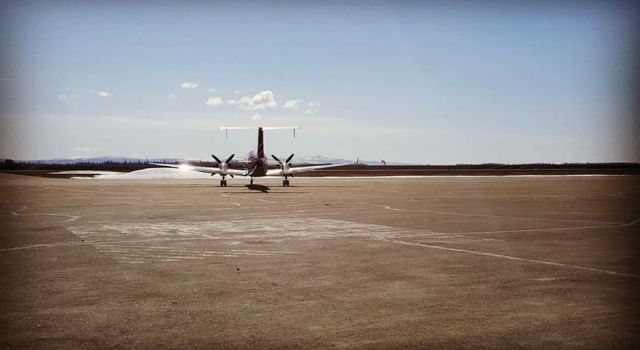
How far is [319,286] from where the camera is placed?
409 inches

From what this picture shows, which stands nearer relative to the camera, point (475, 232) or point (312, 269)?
point (312, 269)

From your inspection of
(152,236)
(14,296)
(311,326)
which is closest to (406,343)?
(311,326)

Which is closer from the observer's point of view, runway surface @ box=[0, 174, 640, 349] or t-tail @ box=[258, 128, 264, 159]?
runway surface @ box=[0, 174, 640, 349]

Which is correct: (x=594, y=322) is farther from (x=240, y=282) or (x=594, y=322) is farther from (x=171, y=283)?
(x=171, y=283)

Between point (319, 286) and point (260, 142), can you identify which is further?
point (260, 142)

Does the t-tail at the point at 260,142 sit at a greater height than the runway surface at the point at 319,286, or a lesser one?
greater

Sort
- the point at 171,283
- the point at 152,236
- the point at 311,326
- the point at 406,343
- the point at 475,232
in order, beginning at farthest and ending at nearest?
the point at 475,232 < the point at 152,236 < the point at 171,283 < the point at 311,326 < the point at 406,343

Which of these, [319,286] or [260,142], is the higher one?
[260,142]

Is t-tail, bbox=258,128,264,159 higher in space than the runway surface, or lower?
higher

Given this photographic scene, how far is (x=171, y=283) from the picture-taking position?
10.6 meters

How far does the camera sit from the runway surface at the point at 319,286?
24.2 feet

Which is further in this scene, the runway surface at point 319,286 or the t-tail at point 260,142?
the t-tail at point 260,142

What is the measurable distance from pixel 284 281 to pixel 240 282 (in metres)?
0.92

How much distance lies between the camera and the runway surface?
738 cm
